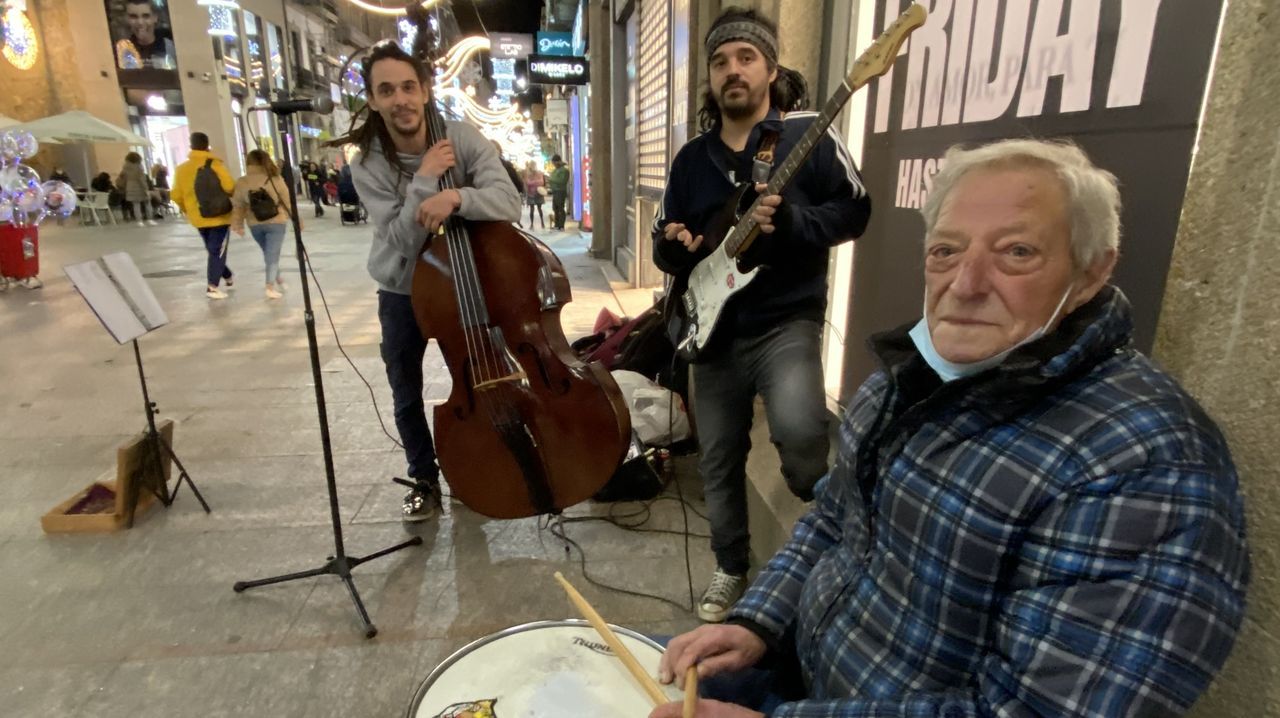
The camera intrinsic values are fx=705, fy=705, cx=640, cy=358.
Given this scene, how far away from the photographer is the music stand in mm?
2602

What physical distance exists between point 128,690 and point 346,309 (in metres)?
5.62

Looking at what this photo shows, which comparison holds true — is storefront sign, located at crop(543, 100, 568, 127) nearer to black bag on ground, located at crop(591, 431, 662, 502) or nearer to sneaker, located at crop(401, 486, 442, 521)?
black bag on ground, located at crop(591, 431, 662, 502)

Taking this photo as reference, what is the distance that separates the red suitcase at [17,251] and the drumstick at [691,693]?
9.99m

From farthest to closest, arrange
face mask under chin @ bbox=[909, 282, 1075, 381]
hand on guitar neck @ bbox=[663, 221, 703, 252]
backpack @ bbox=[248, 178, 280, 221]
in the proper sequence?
backpack @ bbox=[248, 178, 280, 221]
hand on guitar neck @ bbox=[663, 221, 703, 252]
face mask under chin @ bbox=[909, 282, 1075, 381]

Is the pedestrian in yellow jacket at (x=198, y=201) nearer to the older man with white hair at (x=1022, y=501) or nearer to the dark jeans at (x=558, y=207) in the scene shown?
the older man with white hair at (x=1022, y=501)

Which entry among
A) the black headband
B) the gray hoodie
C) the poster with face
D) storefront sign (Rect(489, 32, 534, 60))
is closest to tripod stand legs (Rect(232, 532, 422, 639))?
the gray hoodie

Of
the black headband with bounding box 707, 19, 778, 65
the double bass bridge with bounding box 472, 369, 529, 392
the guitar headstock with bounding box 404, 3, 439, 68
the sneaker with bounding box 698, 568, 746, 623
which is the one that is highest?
the guitar headstock with bounding box 404, 3, 439, 68

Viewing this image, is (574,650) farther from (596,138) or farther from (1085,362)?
(596,138)

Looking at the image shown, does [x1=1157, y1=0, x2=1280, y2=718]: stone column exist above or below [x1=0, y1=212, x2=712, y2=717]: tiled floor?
above

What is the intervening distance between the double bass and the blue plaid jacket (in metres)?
1.28

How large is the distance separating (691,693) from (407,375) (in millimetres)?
2129

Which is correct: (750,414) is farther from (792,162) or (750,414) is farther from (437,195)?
(437,195)

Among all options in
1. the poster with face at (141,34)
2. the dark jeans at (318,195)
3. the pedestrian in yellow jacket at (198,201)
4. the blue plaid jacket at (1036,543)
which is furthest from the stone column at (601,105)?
the poster with face at (141,34)

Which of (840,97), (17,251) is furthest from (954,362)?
(17,251)
